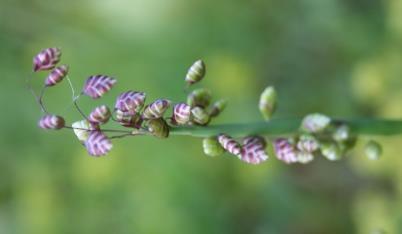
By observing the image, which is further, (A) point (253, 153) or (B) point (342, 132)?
(B) point (342, 132)

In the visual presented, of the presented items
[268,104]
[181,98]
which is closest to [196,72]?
[268,104]

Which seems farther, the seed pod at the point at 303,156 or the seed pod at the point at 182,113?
the seed pod at the point at 303,156

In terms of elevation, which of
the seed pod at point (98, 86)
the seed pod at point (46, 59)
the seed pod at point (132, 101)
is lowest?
the seed pod at point (132, 101)

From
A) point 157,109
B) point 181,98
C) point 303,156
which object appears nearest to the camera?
point 157,109

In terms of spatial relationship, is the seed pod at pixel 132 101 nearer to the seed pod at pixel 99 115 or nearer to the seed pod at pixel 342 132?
the seed pod at pixel 99 115

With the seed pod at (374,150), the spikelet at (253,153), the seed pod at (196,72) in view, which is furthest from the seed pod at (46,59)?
the seed pod at (374,150)

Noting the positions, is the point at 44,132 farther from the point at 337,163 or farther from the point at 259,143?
the point at 259,143

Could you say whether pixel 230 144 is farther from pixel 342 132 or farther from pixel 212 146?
pixel 342 132

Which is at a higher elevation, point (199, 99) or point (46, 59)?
point (46, 59)
